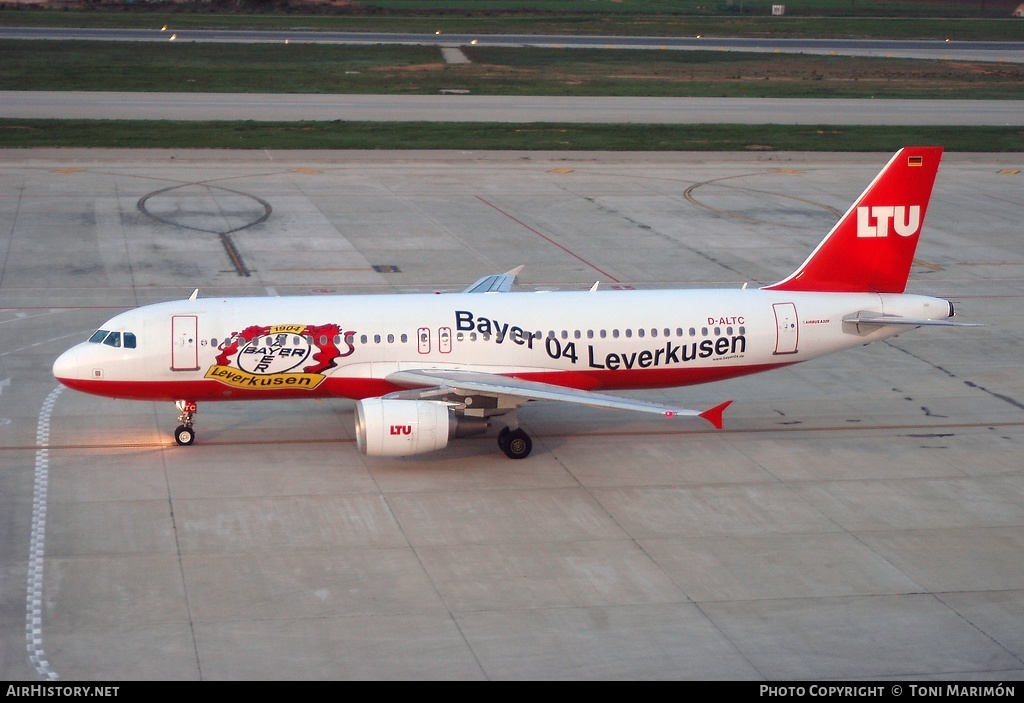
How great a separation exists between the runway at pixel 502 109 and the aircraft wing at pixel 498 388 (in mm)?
47652

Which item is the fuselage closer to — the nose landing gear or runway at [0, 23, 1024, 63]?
the nose landing gear

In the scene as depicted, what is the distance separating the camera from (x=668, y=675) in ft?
63.2

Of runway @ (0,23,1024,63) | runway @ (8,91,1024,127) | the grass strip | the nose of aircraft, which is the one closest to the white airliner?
the nose of aircraft

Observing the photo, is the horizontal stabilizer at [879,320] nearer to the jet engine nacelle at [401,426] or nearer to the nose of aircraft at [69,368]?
the jet engine nacelle at [401,426]

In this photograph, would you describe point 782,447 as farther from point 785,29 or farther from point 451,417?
point 785,29

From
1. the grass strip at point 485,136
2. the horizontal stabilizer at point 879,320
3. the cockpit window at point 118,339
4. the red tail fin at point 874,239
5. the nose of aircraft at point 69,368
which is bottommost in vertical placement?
the grass strip at point 485,136

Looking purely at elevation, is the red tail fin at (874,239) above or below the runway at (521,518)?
above

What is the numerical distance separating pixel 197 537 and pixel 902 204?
19184 millimetres

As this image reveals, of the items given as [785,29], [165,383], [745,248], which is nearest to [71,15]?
[785,29]

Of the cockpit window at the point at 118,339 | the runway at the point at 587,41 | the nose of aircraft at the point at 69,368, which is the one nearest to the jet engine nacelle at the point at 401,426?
the cockpit window at the point at 118,339

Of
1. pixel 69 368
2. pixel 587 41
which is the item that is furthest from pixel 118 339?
pixel 587 41

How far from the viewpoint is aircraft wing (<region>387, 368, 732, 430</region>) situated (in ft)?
87.0

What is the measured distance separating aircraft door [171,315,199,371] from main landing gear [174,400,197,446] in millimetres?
1277

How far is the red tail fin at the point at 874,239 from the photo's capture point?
30594 mm
